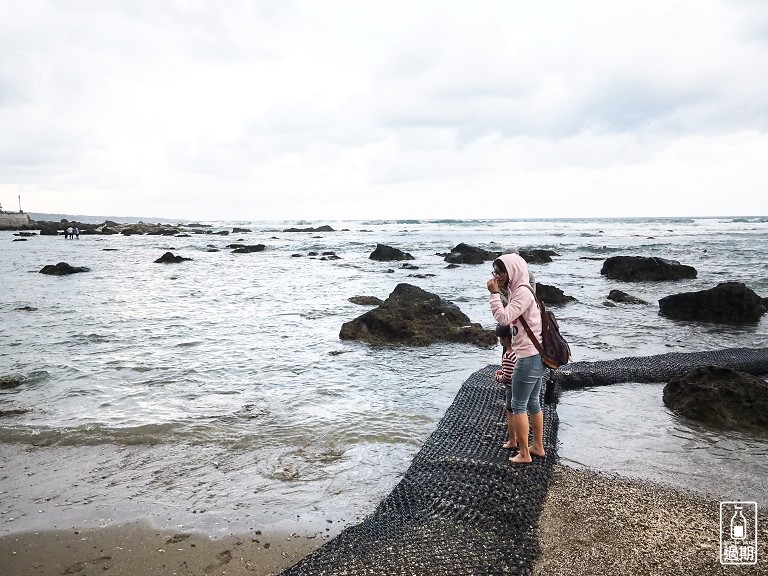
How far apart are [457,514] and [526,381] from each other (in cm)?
129

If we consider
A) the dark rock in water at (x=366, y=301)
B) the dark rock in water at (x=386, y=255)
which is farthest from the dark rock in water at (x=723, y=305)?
the dark rock in water at (x=386, y=255)

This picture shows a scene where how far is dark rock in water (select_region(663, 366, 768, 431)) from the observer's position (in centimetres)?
566

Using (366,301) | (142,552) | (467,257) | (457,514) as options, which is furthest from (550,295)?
(467,257)

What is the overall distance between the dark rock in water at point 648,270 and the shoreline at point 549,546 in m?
18.8

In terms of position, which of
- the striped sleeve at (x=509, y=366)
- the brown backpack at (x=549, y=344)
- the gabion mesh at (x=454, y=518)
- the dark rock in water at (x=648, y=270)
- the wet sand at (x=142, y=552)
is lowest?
the wet sand at (x=142, y=552)

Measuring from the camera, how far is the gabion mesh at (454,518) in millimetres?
3074

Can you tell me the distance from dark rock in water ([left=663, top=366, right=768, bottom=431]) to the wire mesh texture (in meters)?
1.76

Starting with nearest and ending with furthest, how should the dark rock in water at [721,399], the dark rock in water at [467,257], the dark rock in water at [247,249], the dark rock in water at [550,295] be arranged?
1. the dark rock in water at [721,399]
2. the dark rock in water at [550,295]
3. the dark rock in water at [467,257]
4. the dark rock in water at [247,249]

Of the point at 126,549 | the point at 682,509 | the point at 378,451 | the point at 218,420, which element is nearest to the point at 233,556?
the point at 126,549

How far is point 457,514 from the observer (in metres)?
3.67

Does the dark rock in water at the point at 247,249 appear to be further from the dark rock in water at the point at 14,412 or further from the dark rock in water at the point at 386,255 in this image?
the dark rock in water at the point at 14,412

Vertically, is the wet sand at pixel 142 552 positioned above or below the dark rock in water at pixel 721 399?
below

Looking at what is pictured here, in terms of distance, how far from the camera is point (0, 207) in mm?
72688

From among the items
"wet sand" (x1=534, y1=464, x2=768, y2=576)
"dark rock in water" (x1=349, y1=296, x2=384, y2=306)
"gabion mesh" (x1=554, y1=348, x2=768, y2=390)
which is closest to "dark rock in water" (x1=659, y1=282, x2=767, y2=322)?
"gabion mesh" (x1=554, y1=348, x2=768, y2=390)
